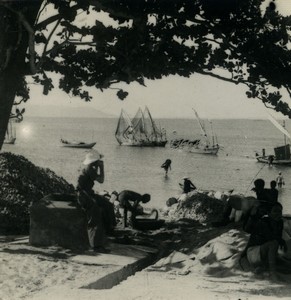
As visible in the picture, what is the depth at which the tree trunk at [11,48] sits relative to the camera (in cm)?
962

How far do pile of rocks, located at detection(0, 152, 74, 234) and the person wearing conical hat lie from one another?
2425 mm

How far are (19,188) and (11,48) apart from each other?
11.3 ft

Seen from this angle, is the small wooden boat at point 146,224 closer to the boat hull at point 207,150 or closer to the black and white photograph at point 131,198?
the black and white photograph at point 131,198

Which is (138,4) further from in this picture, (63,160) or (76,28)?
(63,160)

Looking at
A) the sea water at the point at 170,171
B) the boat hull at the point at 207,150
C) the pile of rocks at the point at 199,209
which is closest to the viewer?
the pile of rocks at the point at 199,209

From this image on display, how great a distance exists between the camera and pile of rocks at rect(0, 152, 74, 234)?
11.4 meters

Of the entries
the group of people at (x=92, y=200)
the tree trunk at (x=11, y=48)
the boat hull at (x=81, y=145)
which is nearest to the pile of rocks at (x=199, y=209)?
the group of people at (x=92, y=200)

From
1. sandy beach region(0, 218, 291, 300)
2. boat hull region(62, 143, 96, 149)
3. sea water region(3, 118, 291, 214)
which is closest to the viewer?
sandy beach region(0, 218, 291, 300)

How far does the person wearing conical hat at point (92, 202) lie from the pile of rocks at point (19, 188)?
2.43m

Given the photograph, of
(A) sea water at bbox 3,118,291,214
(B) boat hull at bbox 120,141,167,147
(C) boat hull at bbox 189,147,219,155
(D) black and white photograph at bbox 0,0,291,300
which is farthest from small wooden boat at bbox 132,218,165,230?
(B) boat hull at bbox 120,141,167,147

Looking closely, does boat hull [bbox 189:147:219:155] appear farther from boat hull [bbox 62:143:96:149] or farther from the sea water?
boat hull [bbox 62:143:96:149]

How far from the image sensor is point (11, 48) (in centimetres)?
977

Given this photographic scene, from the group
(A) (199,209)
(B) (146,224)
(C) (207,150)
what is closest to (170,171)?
(C) (207,150)

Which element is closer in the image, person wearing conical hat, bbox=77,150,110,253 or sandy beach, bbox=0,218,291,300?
sandy beach, bbox=0,218,291,300
